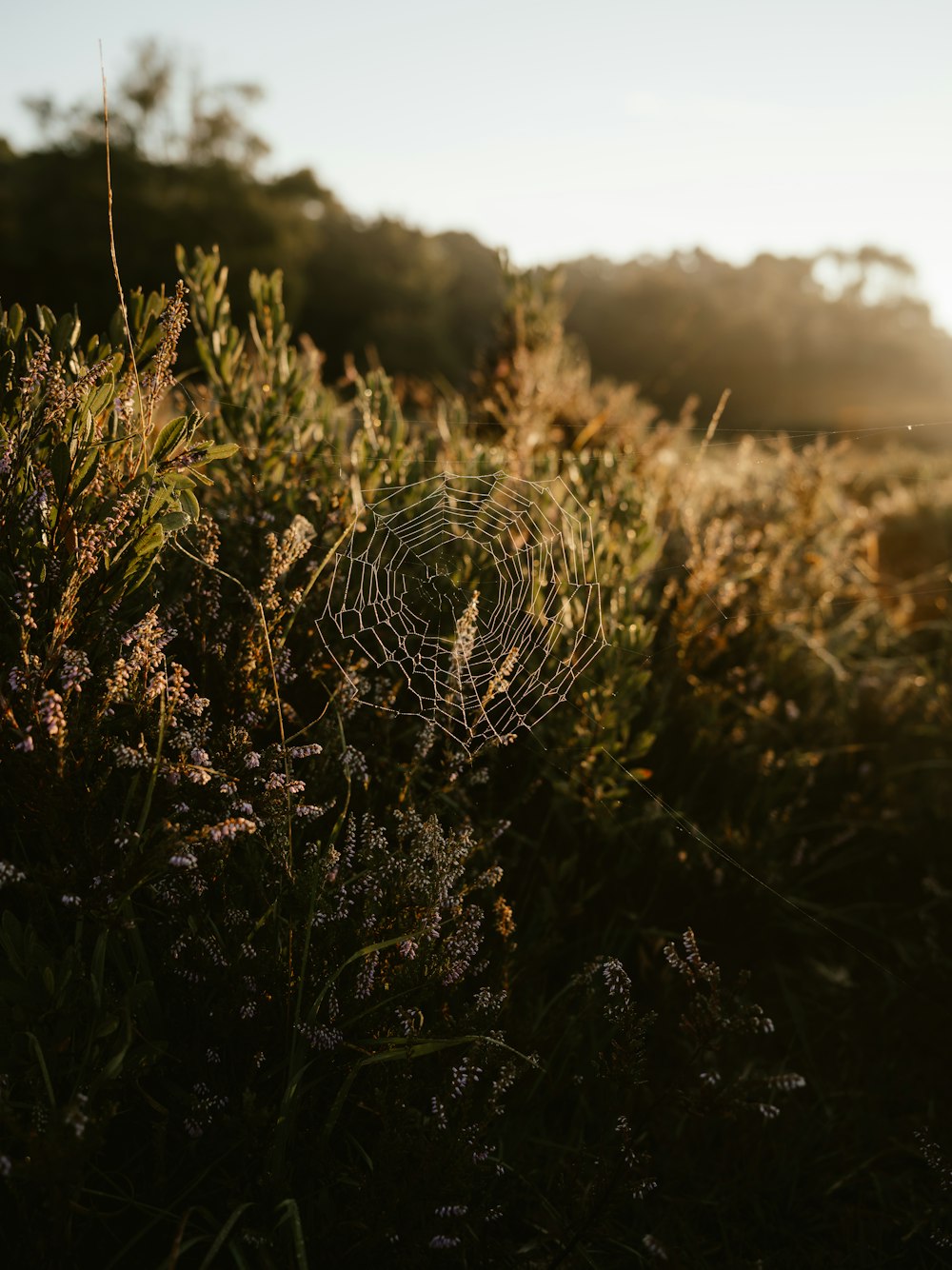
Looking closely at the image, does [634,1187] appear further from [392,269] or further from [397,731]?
[392,269]

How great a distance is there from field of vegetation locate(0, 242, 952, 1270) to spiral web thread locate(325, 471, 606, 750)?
0.05 metres

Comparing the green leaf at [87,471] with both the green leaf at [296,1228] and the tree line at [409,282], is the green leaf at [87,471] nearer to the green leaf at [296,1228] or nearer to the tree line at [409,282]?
the green leaf at [296,1228]

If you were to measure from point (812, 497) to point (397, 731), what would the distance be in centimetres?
208

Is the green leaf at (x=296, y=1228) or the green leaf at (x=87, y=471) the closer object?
the green leaf at (x=296, y=1228)

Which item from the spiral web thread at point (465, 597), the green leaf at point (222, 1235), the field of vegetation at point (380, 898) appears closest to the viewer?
the green leaf at point (222, 1235)

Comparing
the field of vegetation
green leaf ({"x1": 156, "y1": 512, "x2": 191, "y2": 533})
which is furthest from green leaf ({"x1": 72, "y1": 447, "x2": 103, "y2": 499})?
green leaf ({"x1": 156, "y1": 512, "x2": 191, "y2": 533})

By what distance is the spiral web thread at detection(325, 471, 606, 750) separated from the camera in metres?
2.05

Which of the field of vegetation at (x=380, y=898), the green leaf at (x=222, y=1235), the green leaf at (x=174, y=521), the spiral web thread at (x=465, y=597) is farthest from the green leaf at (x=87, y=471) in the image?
the green leaf at (x=222, y=1235)

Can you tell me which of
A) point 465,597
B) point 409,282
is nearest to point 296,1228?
point 465,597

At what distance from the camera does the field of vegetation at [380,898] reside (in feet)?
4.13

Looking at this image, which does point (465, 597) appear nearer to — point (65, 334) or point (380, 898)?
point (380, 898)

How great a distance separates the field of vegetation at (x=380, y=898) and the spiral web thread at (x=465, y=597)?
0.05 metres

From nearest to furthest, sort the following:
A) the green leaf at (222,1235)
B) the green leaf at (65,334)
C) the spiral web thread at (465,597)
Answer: the green leaf at (222,1235) → the green leaf at (65,334) → the spiral web thread at (465,597)

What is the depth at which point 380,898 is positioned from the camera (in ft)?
4.91
